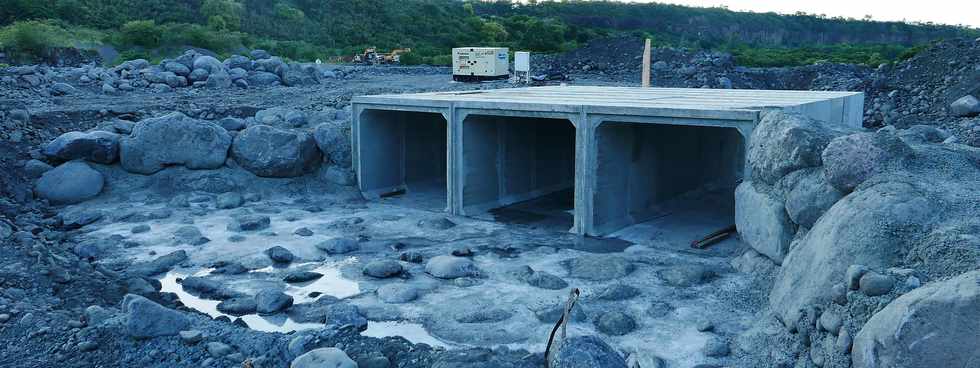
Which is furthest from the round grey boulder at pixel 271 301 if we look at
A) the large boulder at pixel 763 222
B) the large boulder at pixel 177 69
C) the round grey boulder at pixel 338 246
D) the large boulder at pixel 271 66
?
the large boulder at pixel 271 66

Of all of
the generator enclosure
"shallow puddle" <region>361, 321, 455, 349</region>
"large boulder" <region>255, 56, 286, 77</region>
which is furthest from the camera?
the generator enclosure

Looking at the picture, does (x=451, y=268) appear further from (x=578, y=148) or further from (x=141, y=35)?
(x=141, y=35)

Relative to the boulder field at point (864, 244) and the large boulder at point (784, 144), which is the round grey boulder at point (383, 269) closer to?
the boulder field at point (864, 244)

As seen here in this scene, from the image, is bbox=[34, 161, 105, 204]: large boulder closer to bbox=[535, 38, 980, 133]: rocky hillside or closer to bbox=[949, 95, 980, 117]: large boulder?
bbox=[535, 38, 980, 133]: rocky hillside

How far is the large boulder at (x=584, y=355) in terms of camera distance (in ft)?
18.1

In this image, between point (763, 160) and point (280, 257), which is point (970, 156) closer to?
point (763, 160)

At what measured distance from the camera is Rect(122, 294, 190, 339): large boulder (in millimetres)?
6137

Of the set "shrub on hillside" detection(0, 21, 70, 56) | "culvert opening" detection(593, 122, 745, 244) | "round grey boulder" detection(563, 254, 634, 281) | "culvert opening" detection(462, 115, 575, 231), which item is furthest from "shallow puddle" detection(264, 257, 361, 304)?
"shrub on hillside" detection(0, 21, 70, 56)

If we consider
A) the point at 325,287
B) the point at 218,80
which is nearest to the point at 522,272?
the point at 325,287

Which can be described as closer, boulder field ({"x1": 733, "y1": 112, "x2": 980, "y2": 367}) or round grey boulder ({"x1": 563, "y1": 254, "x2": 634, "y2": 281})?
boulder field ({"x1": 733, "y1": 112, "x2": 980, "y2": 367})

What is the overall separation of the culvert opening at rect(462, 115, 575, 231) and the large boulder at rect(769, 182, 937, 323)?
4925mm

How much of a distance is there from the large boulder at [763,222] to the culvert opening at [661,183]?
1.53 metres

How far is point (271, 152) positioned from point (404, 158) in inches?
94.5

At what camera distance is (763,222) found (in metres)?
8.33
